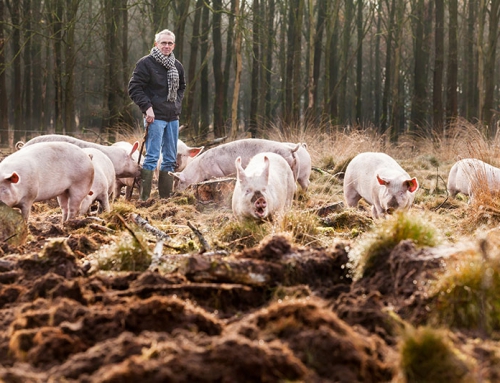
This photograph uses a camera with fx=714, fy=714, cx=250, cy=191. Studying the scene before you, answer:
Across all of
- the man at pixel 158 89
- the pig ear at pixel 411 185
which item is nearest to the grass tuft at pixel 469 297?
the pig ear at pixel 411 185

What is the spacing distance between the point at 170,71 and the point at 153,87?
0.39m

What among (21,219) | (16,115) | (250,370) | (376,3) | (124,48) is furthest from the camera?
(376,3)

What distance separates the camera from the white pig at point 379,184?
8.90 metres

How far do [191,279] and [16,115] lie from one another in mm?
23352

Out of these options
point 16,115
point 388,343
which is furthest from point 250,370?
point 16,115

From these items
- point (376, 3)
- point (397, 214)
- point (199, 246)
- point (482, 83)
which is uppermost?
point (376, 3)

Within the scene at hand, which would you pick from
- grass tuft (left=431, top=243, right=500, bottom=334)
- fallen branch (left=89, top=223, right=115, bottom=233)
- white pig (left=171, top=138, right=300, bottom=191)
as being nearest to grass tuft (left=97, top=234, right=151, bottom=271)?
fallen branch (left=89, top=223, right=115, bottom=233)

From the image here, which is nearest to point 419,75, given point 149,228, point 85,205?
point 85,205

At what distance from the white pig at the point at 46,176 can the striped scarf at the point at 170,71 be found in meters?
3.08

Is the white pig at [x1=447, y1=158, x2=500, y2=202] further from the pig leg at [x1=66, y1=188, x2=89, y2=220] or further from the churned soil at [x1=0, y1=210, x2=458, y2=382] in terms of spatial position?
the churned soil at [x1=0, y1=210, x2=458, y2=382]

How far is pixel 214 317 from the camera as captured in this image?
3805mm

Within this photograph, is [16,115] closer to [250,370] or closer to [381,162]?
[381,162]

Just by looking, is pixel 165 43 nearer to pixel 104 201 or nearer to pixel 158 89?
pixel 158 89

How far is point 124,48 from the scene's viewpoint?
78.6 feet
